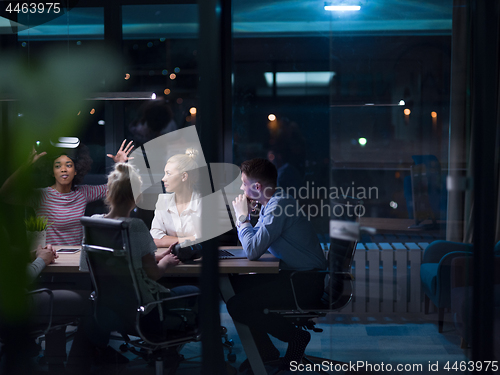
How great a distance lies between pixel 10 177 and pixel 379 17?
3413 millimetres

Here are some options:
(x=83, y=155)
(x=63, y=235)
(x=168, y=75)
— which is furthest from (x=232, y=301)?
(x=168, y=75)

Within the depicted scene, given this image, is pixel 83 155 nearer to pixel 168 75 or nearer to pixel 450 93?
pixel 168 75

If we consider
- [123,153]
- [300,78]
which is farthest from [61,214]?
[300,78]

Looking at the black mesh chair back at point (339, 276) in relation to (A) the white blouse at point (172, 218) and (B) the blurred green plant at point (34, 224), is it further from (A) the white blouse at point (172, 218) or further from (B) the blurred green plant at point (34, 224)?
(B) the blurred green plant at point (34, 224)

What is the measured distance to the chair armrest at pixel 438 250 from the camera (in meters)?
3.72

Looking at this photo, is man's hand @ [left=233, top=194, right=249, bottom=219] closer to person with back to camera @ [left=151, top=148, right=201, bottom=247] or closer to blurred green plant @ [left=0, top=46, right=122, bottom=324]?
person with back to camera @ [left=151, top=148, right=201, bottom=247]

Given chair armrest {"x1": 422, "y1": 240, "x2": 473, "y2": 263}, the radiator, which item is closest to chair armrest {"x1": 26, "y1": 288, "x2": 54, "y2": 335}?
the radiator

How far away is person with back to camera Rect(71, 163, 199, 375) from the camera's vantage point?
2.42 m

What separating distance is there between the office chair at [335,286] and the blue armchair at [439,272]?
90cm

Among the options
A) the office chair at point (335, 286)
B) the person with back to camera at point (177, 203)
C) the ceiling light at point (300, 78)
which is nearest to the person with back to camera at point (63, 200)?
the person with back to camera at point (177, 203)

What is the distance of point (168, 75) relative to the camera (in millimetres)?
4066

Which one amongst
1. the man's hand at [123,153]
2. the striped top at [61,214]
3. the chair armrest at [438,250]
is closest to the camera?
the striped top at [61,214]

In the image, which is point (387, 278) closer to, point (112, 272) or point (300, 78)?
point (300, 78)

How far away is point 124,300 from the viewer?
2.46 metres
